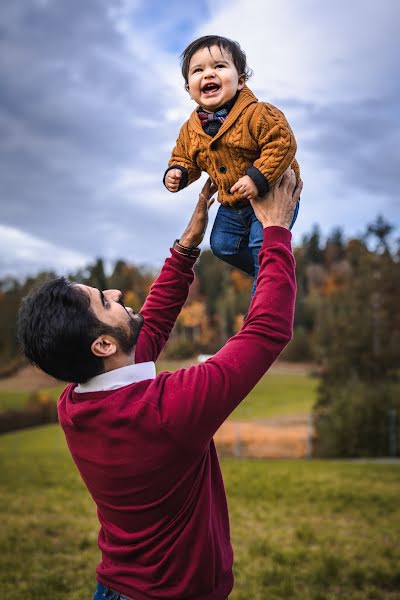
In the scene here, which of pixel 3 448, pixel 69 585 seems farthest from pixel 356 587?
pixel 3 448

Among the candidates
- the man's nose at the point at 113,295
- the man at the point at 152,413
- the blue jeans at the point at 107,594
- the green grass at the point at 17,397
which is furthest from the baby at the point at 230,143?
the green grass at the point at 17,397

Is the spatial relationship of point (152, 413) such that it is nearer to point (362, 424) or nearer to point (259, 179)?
point (259, 179)

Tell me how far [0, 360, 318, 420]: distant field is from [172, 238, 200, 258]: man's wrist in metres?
34.1

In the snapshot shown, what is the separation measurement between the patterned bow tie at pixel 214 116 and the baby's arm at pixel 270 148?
180 millimetres

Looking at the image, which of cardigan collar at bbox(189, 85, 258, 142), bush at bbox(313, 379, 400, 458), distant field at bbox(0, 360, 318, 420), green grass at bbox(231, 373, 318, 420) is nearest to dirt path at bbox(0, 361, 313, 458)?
distant field at bbox(0, 360, 318, 420)

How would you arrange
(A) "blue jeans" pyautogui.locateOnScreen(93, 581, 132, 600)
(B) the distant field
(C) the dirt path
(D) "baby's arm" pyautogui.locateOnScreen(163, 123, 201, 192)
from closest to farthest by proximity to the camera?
(A) "blue jeans" pyautogui.locateOnScreen(93, 581, 132, 600)
(D) "baby's arm" pyautogui.locateOnScreen(163, 123, 201, 192)
(C) the dirt path
(B) the distant field

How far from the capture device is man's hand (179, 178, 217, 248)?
9.66 ft

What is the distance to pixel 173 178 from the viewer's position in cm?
271

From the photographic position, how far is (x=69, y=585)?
6340 mm

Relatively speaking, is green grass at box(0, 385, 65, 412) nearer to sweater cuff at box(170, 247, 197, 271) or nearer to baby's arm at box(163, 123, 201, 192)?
sweater cuff at box(170, 247, 197, 271)

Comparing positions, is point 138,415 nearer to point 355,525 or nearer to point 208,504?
point 208,504

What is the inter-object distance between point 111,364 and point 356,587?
17.1 ft

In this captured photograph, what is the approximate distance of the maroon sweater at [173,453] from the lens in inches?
88.0

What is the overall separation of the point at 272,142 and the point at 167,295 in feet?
3.35
